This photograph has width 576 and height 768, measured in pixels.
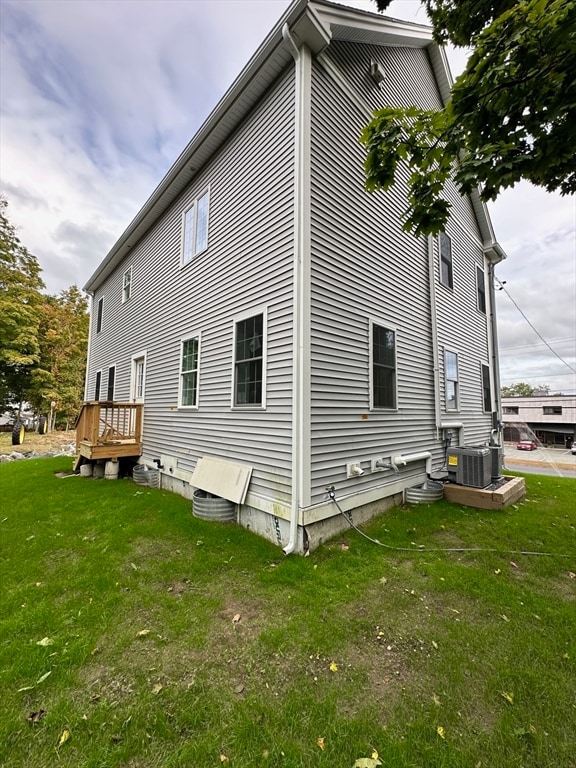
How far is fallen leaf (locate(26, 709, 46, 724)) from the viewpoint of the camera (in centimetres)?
187

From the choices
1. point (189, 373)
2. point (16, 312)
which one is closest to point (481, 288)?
point (189, 373)

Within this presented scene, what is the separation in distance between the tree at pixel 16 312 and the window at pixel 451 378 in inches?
789

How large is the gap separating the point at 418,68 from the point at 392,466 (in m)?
9.00

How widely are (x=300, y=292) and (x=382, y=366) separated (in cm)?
232

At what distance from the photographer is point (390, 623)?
2.78 metres

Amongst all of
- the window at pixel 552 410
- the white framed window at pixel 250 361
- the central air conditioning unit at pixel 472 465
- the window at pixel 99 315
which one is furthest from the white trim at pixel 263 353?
the window at pixel 552 410

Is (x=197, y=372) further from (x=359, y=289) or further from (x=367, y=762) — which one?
(x=367, y=762)

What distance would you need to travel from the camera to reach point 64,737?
5.81 feet

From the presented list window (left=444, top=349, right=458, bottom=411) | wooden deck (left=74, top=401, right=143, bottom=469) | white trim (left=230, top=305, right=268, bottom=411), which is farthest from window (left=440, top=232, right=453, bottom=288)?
wooden deck (left=74, top=401, right=143, bottom=469)

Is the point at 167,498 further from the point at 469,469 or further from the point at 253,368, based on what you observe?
the point at 469,469

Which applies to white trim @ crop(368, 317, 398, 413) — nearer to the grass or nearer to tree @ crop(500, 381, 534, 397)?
the grass

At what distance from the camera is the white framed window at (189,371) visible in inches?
258

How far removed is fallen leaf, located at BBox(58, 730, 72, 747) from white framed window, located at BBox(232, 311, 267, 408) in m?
3.41

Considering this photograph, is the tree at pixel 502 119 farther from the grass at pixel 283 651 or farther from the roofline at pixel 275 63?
the grass at pixel 283 651
